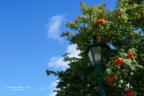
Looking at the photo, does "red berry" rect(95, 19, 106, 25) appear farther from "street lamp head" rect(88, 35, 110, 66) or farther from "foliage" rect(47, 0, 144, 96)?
"street lamp head" rect(88, 35, 110, 66)

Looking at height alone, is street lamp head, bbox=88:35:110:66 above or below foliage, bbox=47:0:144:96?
below

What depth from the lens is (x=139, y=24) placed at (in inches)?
→ 806

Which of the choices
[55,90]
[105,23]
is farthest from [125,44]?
[55,90]

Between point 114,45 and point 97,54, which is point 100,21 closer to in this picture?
point 114,45

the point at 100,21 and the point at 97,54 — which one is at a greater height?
the point at 100,21

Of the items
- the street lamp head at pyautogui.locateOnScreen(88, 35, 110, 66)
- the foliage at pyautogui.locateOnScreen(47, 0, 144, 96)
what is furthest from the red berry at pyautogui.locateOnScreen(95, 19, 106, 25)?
the street lamp head at pyautogui.locateOnScreen(88, 35, 110, 66)

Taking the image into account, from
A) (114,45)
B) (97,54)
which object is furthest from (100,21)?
(97,54)

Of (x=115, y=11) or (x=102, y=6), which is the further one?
(x=102, y=6)

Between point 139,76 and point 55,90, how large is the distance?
6022 millimetres

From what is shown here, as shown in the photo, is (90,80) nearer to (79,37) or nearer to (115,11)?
(79,37)

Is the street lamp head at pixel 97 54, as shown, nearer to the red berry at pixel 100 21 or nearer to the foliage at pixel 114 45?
the foliage at pixel 114 45

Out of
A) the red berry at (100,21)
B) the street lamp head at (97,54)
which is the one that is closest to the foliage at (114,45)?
the red berry at (100,21)

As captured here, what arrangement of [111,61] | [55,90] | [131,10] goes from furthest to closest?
[55,90]
[131,10]
[111,61]

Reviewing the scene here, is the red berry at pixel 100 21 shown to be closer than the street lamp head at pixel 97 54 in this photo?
No
